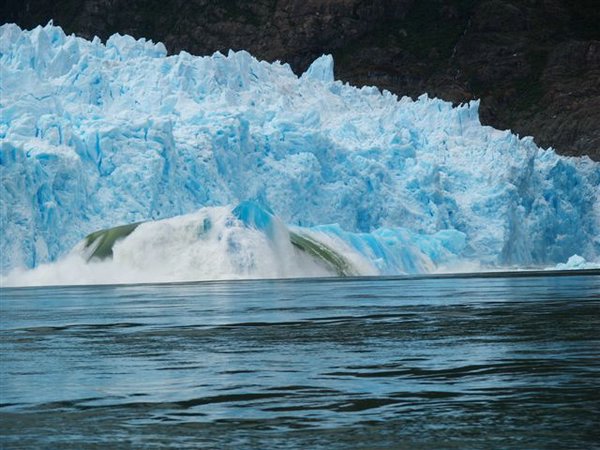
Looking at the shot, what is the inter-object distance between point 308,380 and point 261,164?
4158 cm

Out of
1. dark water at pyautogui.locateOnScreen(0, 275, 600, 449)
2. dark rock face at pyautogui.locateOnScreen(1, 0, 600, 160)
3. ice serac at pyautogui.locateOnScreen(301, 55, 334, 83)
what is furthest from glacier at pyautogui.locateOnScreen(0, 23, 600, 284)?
dark rock face at pyautogui.locateOnScreen(1, 0, 600, 160)

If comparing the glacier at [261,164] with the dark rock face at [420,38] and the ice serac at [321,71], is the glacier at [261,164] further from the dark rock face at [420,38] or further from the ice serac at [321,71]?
the dark rock face at [420,38]

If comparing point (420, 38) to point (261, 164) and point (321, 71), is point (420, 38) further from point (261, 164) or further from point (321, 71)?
point (261, 164)

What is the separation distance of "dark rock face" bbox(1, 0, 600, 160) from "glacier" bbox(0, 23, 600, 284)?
76905 mm

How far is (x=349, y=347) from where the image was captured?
16.8m

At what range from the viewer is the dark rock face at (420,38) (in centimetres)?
14950

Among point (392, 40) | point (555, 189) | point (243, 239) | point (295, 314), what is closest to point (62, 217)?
point (243, 239)

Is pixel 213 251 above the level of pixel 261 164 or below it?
below

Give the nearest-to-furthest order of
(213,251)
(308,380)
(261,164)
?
(308,380) → (213,251) → (261,164)

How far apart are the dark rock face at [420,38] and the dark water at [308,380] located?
401 ft

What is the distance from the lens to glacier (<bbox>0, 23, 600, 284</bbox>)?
47562 mm

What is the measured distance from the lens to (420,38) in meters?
165

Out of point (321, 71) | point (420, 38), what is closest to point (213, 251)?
point (321, 71)

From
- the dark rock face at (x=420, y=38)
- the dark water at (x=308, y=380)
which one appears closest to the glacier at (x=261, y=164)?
the dark water at (x=308, y=380)
